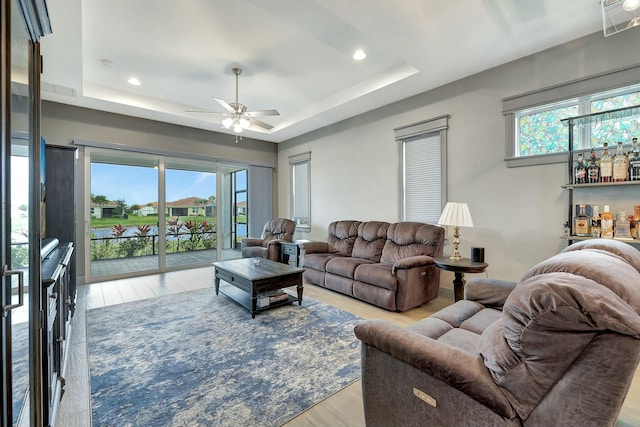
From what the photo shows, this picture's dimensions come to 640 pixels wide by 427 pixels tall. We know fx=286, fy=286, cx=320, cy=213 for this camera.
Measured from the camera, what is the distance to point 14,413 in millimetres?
956

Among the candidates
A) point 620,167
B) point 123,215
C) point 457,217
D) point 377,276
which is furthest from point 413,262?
point 123,215

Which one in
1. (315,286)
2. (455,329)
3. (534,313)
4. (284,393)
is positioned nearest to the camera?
(534,313)

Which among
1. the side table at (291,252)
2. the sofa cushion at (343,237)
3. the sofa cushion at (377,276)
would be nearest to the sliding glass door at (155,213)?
the side table at (291,252)

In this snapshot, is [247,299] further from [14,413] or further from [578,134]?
[578,134]

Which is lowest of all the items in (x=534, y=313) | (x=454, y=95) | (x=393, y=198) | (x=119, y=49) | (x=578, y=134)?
(x=534, y=313)

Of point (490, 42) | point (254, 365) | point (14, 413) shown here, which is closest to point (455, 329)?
point (254, 365)

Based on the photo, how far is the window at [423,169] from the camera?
4102mm

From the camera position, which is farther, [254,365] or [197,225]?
[197,225]

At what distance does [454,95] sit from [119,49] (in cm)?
427

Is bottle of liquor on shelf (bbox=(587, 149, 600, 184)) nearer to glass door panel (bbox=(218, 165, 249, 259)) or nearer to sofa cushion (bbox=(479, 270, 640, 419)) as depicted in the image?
sofa cushion (bbox=(479, 270, 640, 419))

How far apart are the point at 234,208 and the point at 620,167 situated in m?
6.37

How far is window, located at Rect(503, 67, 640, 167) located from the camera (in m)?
2.75

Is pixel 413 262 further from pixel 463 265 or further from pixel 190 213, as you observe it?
pixel 190 213

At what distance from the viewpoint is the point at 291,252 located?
5137mm
